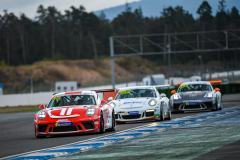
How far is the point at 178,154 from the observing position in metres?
7.30

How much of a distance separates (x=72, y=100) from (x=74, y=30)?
97897 millimetres

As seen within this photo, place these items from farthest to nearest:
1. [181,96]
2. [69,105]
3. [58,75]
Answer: [58,75]
[181,96]
[69,105]

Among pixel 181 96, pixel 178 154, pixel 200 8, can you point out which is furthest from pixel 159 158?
pixel 200 8

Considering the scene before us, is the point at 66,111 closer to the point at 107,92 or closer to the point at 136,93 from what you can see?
the point at 136,93

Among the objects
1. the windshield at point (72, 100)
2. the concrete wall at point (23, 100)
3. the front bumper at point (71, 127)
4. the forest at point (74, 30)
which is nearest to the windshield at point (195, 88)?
the windshield at point (72, 100)

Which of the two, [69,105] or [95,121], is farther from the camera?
[69,105]

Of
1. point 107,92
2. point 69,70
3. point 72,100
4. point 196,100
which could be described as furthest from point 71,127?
point 69,70

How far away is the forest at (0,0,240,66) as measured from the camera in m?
94.9

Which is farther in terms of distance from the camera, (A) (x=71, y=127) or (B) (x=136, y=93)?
(B) (x=136, y=93)

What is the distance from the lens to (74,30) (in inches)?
4299

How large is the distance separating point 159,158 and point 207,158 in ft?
2.24

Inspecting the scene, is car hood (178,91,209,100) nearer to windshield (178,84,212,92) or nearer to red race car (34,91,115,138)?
windshield (178,84,212,92)

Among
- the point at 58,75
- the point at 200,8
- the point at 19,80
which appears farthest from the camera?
the point at 200,8

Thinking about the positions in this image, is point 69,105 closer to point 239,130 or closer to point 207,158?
point 239,130
